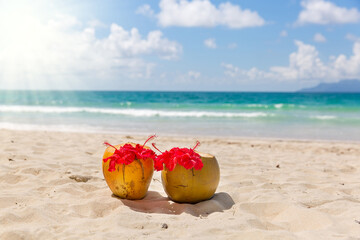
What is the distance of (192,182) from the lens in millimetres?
3250

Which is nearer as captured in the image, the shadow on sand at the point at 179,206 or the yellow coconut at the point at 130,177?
the shadow on sand at the point at 179,206

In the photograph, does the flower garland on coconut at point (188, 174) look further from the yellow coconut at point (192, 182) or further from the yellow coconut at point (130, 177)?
the yellow coconut at point (130, 177)

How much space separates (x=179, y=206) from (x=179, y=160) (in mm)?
467

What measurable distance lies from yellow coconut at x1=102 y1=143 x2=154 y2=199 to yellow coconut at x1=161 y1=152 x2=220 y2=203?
197 mm

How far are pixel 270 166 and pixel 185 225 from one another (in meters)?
3.16

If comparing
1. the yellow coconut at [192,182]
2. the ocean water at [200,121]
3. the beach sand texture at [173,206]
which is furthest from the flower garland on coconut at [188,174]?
the ocean water at [200,121]

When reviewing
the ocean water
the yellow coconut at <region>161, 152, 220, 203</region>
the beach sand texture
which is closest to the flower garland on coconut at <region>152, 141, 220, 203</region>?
the yellow coconut at <region>161, 152, 220, 203</region>

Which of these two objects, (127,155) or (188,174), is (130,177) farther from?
(188,174)

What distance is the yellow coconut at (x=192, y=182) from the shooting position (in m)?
3.25

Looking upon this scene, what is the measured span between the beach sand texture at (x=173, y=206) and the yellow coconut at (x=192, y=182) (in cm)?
10

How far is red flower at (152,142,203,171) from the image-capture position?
10.5 feet

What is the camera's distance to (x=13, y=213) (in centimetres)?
286

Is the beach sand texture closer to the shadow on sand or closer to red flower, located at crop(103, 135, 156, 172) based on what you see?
the shadow on sand

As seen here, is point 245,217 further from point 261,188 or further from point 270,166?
point 270,166
